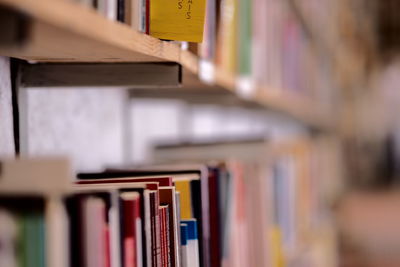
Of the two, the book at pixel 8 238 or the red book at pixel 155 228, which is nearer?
the book at pixel 8 238

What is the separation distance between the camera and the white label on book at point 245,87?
5.17 feet

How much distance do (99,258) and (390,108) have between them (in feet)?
38.3

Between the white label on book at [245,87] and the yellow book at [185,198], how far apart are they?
0.53 meters

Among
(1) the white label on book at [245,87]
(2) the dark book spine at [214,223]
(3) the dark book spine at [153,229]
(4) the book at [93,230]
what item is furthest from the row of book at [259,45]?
(4) the book at [93,230]

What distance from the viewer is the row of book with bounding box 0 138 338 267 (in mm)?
515

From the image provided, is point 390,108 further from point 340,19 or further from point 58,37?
point 58,37

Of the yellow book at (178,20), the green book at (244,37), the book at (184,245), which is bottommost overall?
the book at (184,245)

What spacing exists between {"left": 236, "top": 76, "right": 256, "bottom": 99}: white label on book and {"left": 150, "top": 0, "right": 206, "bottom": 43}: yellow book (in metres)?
0.64

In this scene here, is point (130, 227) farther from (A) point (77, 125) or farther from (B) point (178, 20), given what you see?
(A) point (77, 125)

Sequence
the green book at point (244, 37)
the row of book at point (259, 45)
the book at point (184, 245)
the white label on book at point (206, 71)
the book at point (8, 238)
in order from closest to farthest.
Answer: the book at point (8, 238)
the book at point (184, 245)
the white label on book at point (206, 71)
the row of book at point (259, 45)
the green book at point (244, 37)

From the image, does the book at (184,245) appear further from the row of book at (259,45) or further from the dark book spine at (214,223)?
the row of book at (259,45)

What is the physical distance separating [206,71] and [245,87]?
45 centimetres

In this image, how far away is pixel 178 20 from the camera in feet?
3.01

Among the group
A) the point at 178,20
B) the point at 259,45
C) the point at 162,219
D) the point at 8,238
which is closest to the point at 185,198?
the point at 162,219
